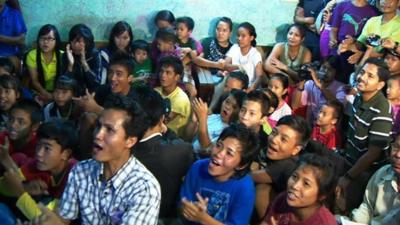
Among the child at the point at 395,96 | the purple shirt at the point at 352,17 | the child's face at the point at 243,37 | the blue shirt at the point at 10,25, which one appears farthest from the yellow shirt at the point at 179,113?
the blue shirt at the point at 10,25

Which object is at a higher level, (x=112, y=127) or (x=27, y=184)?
(x=112, y=127)

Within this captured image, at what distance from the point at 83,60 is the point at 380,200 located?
276cm

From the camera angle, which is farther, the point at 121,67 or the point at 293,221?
the point at 121,67

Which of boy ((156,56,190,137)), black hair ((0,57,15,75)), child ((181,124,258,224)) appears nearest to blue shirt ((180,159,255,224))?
child ((181,124,258,224))

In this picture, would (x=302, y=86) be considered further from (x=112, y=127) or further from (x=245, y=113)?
(x=112, y=127)

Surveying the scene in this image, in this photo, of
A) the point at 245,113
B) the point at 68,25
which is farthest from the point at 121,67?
the point at 68,25

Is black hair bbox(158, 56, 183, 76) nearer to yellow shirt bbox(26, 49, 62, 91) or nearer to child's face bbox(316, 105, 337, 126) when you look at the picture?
child's face bbox(316, 105, 337, 126)

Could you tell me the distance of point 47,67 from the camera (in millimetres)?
4609

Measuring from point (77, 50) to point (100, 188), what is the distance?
2.77 metres

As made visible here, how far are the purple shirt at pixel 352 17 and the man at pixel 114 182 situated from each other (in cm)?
296

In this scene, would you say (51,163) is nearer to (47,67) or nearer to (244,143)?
(244,143)

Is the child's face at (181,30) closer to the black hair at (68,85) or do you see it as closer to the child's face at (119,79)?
the child's face at (119,79)

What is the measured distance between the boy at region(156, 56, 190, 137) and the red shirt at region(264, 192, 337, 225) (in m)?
1.40

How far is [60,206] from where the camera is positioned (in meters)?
2.11
